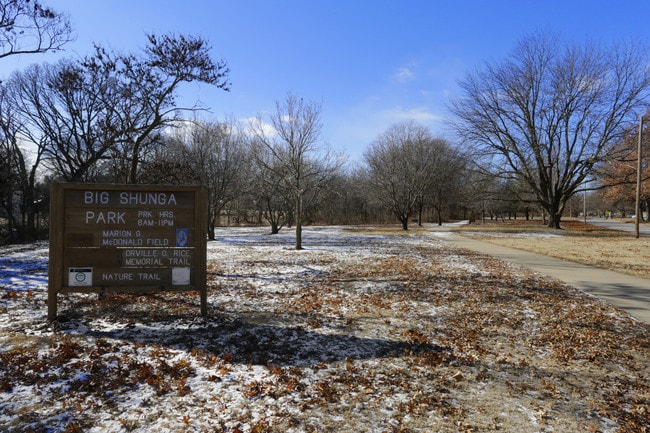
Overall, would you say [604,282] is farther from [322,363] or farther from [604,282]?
[322,363]

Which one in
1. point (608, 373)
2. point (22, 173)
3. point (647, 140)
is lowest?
point (608, 373)

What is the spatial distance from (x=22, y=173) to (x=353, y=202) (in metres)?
39.3

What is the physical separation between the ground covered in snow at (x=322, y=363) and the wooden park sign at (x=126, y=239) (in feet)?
1.86

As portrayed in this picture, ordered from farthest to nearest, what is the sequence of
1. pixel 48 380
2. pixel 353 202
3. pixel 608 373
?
1. pixel 353 202
2. pixel 608 373
3. pixel 48 380

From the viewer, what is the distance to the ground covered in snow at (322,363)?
303 centimetres

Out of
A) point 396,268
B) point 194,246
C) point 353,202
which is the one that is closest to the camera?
point 194,246

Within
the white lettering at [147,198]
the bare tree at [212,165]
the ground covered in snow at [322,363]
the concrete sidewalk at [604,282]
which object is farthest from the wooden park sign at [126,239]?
the bare tree at [212,165]

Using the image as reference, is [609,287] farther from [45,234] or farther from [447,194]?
[447,194]

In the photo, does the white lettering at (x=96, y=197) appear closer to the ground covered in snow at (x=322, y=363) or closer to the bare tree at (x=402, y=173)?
the ground covered in snow at (x=322, y=363)

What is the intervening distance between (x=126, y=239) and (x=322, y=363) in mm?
3329

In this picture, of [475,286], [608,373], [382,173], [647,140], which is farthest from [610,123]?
[608,373]

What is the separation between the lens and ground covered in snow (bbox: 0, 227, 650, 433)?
119 inches

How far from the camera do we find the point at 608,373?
4.01 meters

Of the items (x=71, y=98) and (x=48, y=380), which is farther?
(x=71, y=98)
